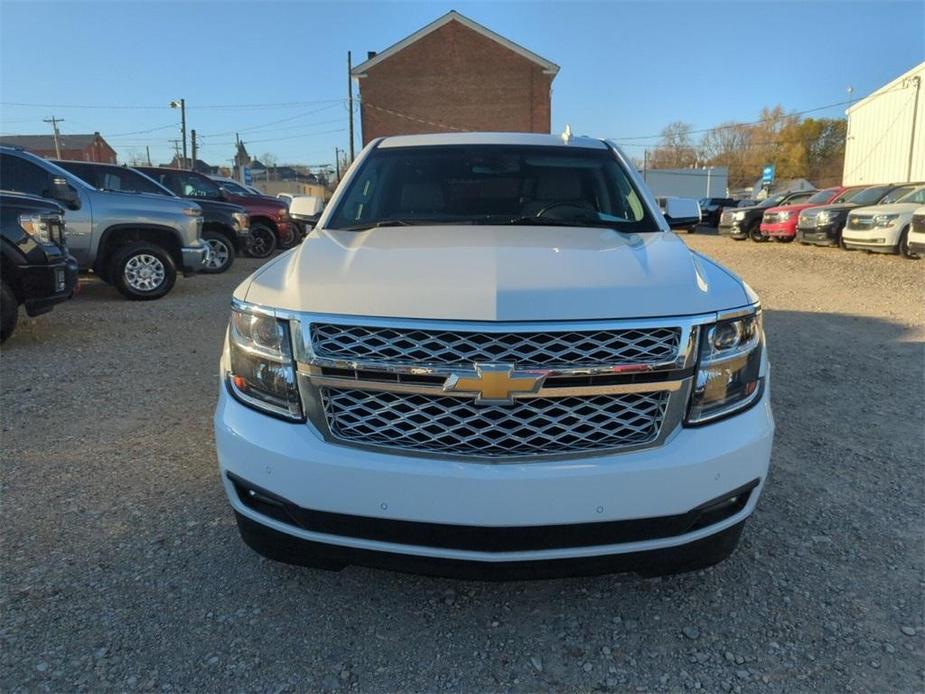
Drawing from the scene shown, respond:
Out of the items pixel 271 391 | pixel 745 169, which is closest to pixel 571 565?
pixel 271 391

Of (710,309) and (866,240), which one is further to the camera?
(866,240)

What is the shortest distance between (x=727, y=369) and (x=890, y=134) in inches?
1290

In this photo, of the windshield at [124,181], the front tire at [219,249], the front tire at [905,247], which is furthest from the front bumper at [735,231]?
the windshield at [124,181]

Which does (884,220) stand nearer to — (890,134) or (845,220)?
(845,220)

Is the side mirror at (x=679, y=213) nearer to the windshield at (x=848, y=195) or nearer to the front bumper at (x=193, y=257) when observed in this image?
the front bumper at (x=193, y=257)

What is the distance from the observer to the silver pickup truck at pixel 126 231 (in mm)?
7871

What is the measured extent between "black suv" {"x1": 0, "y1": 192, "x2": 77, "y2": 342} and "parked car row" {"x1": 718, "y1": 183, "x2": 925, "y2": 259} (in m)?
13.5

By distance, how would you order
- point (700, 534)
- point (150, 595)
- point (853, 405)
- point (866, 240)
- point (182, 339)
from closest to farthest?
point (700, 534), point (150, 595), point (853, 405), point (182, 339), point (866, 240)

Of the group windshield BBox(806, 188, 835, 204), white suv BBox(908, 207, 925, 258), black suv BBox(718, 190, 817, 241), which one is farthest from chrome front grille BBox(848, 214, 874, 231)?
black suv BBox(718, 190, 817, 241)

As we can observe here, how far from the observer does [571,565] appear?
200 centimetres

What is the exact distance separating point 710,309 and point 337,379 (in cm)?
119

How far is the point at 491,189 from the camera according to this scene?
3545 mm

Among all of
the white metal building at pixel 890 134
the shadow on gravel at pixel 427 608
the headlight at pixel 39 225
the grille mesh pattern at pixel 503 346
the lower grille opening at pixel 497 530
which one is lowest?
the shadow on gravel at pixel 427 608

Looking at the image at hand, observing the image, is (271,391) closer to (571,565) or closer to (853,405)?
(571,565)
